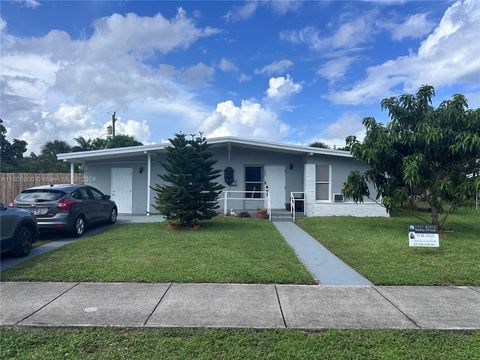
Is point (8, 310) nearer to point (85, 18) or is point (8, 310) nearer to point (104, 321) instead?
point (104, 321)

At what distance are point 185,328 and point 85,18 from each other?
9.86 meters

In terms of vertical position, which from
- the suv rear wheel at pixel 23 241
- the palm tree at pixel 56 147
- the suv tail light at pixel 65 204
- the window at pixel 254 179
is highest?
the palm tree at pixel 56 147

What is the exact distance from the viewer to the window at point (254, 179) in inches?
681

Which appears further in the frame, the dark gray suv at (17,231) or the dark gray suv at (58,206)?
the dark gray suv at (58,206)

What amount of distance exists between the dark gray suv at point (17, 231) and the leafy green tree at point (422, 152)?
877cm

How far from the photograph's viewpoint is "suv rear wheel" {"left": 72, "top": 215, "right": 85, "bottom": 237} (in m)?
10.2

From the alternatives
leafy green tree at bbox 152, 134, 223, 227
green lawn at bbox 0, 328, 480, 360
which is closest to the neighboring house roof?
leafy green tree at bbox 152, 134, 223, 227

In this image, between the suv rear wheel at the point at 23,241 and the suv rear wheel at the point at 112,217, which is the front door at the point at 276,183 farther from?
the suv rear wheel at the point at 23,241

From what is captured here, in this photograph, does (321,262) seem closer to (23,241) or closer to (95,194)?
(23,241)

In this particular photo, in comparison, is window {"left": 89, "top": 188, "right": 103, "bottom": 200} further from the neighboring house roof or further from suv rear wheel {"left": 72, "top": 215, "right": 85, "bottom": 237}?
the neighboring house roof

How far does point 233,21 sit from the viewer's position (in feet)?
42.4

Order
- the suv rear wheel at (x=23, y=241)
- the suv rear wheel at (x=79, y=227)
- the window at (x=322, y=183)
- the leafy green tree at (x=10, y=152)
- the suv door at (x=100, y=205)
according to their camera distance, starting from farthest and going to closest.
Answer: the leafy green tree at (x=10, y=152) < the window at (x=322, y=183) < the suv door at (x=100, y=205) < the suv rear wheel at (x=79, y=227) < the suv rear wheel at (x=23, y=241)

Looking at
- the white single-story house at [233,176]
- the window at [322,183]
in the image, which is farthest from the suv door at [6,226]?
the window at [322,183]

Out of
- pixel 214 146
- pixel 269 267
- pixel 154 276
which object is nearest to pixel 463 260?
pixel 269 267
